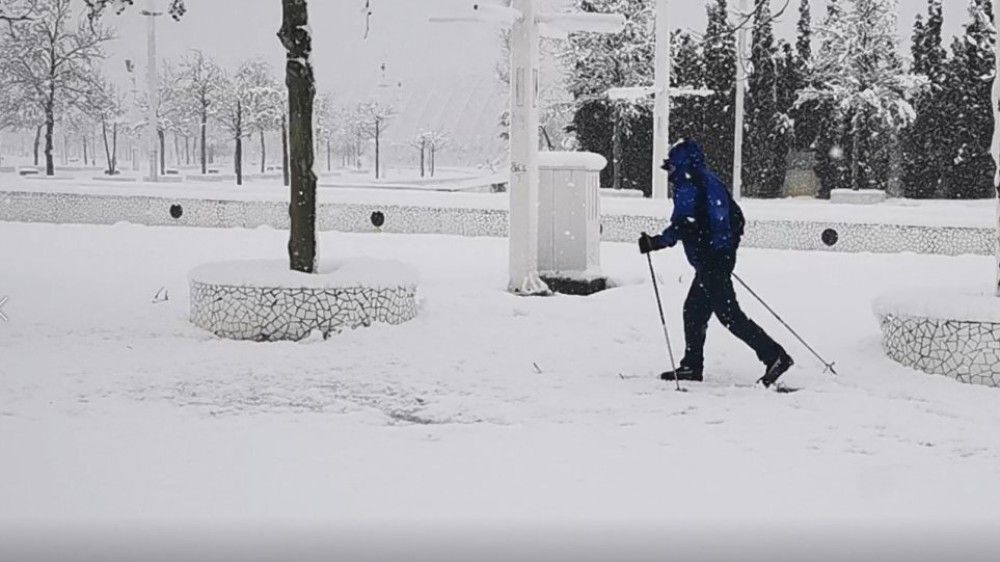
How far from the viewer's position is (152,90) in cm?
2928

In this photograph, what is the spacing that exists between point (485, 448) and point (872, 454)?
2.06 m

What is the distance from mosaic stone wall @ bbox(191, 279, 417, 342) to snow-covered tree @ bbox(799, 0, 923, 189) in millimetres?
33895

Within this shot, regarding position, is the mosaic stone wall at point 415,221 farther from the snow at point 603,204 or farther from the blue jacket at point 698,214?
the blue jacket at point 698,214

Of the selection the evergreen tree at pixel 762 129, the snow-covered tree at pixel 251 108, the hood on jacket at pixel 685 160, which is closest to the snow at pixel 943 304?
the hood on jacket at pixel 685 160

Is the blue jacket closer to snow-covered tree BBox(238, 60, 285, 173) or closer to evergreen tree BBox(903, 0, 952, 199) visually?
evergreen tree BBox(903, 0, 952, 199)

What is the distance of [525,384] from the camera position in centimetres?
773

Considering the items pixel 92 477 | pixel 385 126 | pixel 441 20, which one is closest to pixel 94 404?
pixel 92 477

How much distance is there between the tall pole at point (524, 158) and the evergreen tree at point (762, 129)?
2960 cm

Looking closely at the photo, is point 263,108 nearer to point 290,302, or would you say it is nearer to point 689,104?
point 689,104

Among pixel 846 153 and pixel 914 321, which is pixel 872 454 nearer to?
pixel 914 321

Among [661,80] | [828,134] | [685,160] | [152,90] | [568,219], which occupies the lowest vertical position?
[568,219]

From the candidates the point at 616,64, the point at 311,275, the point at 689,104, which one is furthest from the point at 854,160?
the point at 311,275

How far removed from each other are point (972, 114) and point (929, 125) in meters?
1.46

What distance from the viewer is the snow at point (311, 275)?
9.17 meters
